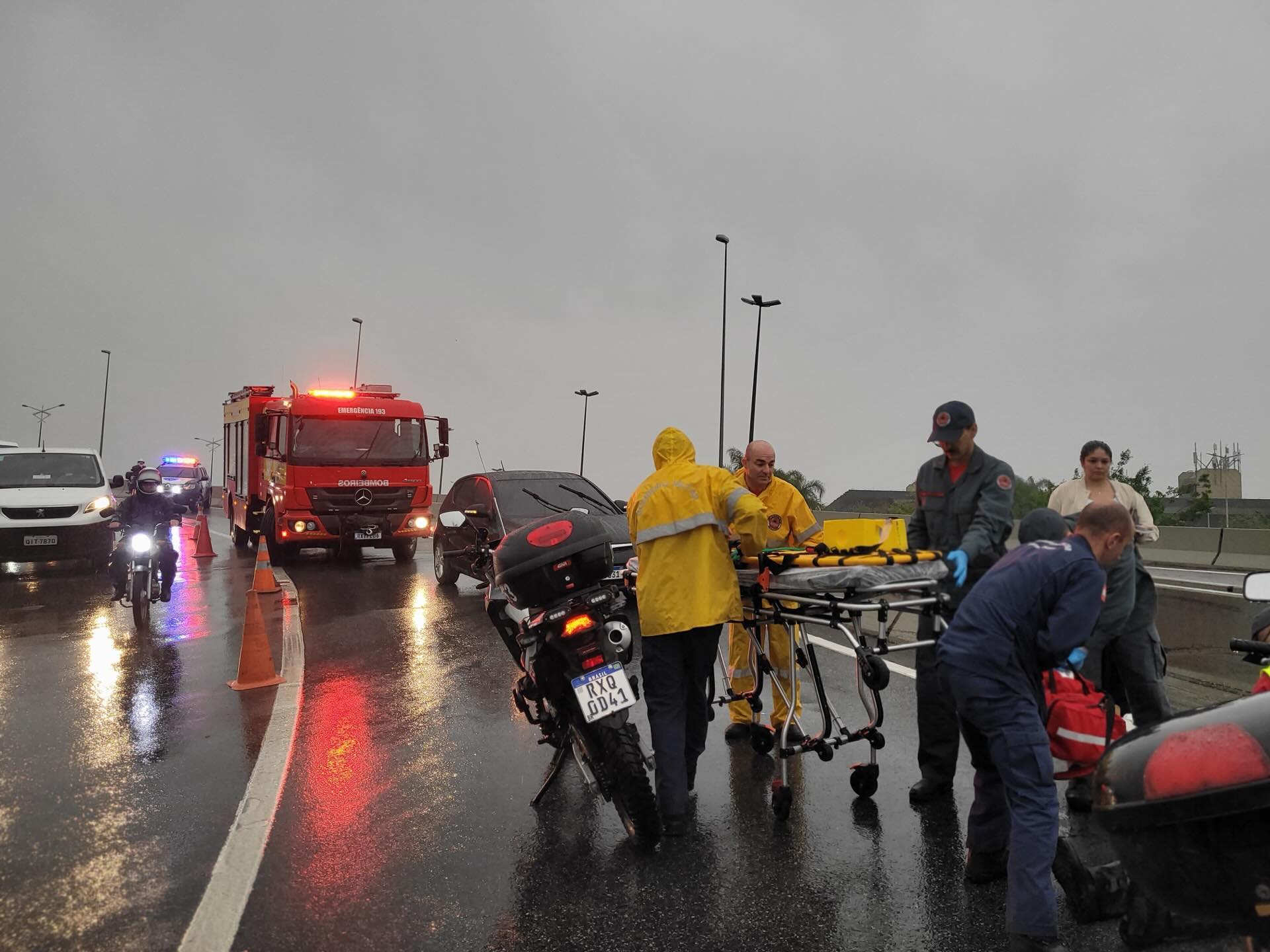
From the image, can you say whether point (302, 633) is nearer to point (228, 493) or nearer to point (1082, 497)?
point (1082, 497)

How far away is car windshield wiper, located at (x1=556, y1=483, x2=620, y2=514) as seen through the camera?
12055 mm

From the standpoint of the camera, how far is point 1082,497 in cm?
588

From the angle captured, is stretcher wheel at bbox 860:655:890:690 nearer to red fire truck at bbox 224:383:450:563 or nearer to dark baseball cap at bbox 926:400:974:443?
dark baseball cap at bbox 926:400:974:443

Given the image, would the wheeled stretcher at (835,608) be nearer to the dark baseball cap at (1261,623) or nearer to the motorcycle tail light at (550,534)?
the motorcycle tail light at (550,534)

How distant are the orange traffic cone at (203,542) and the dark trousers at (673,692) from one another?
1636 cm

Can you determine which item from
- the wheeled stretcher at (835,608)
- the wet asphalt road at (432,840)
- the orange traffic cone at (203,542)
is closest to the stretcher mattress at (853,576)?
the wheeled stretcher at (835,608)

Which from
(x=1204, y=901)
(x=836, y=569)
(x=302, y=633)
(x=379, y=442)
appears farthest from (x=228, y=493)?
(x=1204, y=901)

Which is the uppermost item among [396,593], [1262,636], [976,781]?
[1262,636]

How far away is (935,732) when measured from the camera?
4656 millimetres

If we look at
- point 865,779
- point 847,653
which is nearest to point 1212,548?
point 847,653

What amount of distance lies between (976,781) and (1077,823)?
861mm

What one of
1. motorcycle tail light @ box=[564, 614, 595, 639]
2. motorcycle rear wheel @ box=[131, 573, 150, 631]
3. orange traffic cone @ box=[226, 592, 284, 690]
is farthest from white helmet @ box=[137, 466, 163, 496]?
motorcycle tail light @ box=[564, 614, 595, 639]

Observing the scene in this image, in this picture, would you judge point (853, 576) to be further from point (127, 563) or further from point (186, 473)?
point (186, 473)

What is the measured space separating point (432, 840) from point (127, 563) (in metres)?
A: 8.15
